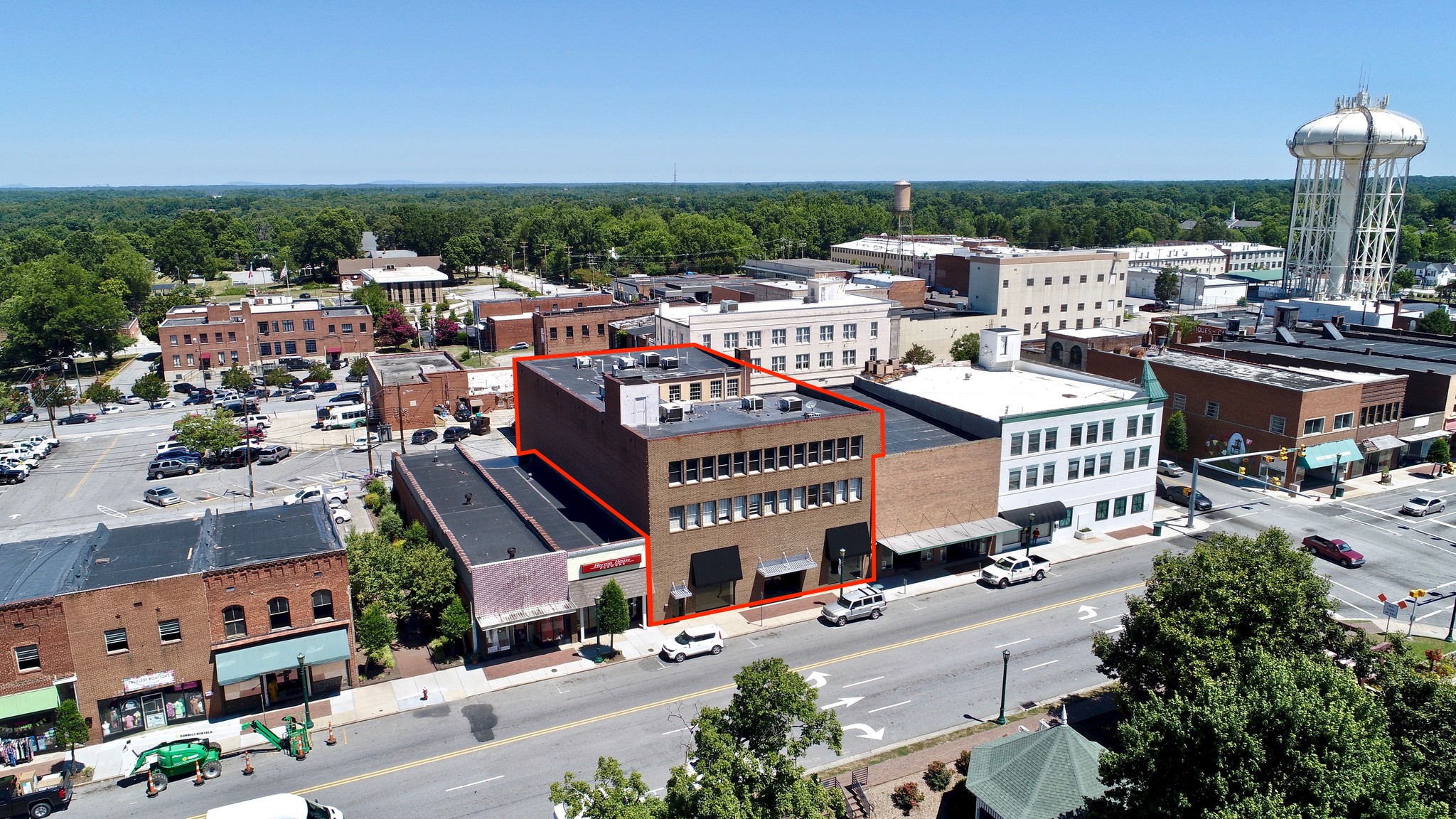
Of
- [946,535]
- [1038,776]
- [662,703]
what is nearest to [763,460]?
[946,535]

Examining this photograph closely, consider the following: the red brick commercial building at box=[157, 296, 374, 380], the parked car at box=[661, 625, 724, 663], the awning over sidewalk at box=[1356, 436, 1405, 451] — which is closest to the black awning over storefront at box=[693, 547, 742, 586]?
the parked car at box=[661, 625, 724, 663]

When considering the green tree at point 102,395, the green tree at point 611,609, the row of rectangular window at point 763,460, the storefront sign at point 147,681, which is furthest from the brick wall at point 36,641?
the green tree at point 102,395

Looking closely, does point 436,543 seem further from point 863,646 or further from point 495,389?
point 495,389

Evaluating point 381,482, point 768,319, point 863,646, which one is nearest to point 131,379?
point 381,482

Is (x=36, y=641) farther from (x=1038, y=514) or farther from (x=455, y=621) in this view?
(x=1038, y=514)

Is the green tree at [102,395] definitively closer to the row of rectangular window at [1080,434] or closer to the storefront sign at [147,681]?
the storefront sign at [147,681]

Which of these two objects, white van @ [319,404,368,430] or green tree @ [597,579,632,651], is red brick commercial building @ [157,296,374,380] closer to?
white van @ [319,404,368,430]
